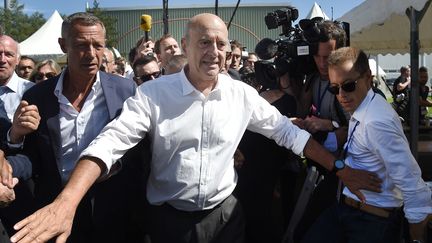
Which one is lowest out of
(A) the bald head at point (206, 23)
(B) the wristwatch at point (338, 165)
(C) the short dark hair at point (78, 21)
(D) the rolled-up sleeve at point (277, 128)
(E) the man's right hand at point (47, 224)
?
(E) the man's right hand at point (47, 224)

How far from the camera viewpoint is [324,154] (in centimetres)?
250

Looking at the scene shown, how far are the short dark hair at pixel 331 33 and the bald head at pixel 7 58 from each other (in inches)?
98.9

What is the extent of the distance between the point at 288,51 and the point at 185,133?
1049 mm

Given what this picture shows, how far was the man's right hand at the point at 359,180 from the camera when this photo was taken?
2326 mm

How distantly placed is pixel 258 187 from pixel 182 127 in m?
0.85

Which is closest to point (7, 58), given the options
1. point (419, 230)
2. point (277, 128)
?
point (277, 128)

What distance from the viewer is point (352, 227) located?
2.45 meters

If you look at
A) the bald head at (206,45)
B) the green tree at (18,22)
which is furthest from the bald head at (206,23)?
the green tree at (18,22)

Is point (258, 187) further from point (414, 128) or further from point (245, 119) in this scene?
point (414, 128)

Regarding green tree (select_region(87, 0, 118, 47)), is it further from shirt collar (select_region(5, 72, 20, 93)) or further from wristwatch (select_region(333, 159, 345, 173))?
wristwatch (select_region(333, 159, 345, 173))

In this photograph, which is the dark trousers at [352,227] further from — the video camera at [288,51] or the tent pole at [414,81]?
the tent pole at [414,81]

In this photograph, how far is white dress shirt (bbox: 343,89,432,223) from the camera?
2156mm

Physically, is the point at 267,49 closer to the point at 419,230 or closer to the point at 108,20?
the point at 419,230

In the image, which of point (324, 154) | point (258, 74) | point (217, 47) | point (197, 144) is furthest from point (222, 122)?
point (258, 74)
